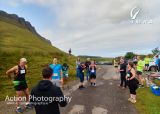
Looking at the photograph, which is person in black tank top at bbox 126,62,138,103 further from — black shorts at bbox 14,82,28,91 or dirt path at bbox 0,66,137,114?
black shorts at bbox 14,82,28,91

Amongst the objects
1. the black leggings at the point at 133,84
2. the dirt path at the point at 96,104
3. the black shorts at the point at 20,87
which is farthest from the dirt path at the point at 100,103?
the black shorts at the point at 20,87

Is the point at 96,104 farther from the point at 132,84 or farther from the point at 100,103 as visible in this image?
the point at 132,84

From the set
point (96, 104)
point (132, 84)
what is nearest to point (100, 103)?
point (96, 104)

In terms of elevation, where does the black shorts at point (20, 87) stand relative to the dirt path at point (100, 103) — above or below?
above

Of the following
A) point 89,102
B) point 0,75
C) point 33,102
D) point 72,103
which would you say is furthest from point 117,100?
point 0,75

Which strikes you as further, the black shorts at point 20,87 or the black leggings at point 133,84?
the black leggings at point 133,84

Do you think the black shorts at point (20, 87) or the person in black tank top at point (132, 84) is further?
the person in black tank top at point (132, 84)

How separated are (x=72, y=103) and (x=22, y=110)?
2.57 meters

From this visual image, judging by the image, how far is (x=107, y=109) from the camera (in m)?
10.6

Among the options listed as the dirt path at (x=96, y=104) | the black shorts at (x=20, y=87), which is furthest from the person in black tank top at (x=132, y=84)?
the black shorts at (x=20, y=87)

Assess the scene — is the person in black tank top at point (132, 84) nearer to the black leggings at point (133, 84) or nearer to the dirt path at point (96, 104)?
the black leggings at point (133, 84)

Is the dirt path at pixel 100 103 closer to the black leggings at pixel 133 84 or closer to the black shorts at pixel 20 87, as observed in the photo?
the black leggings at pixel 133 84

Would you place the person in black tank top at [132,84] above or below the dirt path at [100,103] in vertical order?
above

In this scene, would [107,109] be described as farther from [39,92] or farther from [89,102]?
[39,92]
